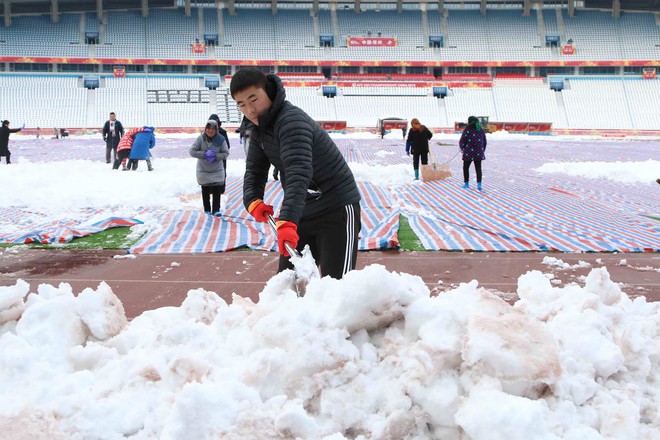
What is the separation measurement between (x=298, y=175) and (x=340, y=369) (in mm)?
1078

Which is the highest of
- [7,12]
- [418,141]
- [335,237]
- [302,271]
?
[7,12]

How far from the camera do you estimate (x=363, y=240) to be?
7.00 m

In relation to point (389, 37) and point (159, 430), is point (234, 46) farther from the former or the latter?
point (159, 430)

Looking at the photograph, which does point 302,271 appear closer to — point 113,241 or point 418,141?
point 113,241

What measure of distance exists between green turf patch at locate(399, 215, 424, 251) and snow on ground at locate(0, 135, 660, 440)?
4187 millimetres

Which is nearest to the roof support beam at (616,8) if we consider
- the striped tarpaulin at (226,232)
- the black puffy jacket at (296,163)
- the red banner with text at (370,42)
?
the red banner with text at (370,42)

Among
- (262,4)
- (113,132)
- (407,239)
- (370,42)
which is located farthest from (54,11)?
(407,239)

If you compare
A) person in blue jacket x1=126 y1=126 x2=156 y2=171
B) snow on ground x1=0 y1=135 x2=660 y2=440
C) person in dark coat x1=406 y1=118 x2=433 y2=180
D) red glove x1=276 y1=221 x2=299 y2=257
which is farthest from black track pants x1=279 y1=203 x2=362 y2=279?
person in blue jacket x1=126 y1=126 x2=156 y2=171

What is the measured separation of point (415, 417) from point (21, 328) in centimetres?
161

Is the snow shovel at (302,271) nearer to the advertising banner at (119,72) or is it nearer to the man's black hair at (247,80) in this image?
the man's black hair at (247,80)

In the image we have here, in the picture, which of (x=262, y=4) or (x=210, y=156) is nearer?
(x=210, y=156)

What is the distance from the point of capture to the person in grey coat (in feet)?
27.4

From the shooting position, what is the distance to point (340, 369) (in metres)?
1.96

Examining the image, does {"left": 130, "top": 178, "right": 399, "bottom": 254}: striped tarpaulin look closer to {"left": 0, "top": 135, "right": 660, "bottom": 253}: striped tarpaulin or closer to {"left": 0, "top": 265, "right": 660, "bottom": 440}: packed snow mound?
{"left": 0, "top": 135, "right": 660, "bottom": 253}: striped tarpaulin
